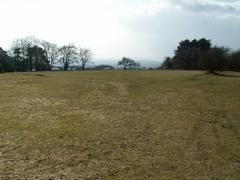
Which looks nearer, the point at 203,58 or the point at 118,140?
the point at 118,140

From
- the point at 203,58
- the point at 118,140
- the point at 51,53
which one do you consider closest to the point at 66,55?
the point at 51,53

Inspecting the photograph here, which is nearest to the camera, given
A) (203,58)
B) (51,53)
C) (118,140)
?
(118,140)

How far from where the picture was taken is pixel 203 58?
48.3m

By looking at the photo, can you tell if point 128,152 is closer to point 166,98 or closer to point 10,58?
point 166,98

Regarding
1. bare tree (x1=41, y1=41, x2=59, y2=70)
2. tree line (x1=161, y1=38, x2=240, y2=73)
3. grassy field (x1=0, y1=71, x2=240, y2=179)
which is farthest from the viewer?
bare tree (x1=41, y1=41, x2=59, y2=70)

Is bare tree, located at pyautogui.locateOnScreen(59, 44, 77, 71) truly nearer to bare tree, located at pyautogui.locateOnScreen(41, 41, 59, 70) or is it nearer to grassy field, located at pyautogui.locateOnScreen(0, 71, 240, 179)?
bare tree, located at pyautogui.locateOnScreen(41, 41, 59, 70)

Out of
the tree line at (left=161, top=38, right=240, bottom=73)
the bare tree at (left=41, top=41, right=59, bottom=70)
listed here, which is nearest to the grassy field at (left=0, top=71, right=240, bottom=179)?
the tree line at (left=161, top=38, right=240, bottom=73)

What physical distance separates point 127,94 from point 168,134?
12.7 meters

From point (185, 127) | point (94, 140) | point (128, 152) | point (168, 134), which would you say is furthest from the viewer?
point (185, 127)

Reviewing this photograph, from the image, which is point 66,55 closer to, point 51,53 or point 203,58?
point 51,53

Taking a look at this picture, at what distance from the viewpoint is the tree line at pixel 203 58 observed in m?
47.7

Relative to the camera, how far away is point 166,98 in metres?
22.4

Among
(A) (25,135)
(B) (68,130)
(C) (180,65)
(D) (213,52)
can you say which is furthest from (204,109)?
(C) (180,65)

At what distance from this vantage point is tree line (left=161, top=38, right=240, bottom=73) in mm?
47719
